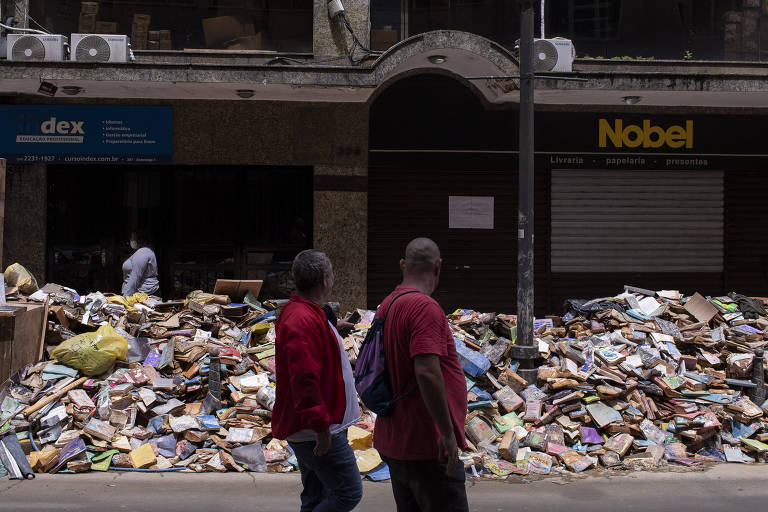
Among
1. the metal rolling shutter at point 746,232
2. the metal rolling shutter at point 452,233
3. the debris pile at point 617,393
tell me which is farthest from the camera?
the metal rolling shutter at point 746,232

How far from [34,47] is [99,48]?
0.95m

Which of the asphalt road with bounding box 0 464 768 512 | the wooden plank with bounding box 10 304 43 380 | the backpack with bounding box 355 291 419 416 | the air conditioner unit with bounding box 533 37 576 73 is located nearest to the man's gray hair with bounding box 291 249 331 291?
the backpack with bounding box 355 291 419 416

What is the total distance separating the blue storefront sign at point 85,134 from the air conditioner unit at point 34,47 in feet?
3.48

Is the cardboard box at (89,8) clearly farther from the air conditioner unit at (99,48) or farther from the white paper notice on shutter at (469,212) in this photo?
A: the white paper notice on shutter at (469,212)

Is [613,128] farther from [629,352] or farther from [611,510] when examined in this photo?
[611,510]

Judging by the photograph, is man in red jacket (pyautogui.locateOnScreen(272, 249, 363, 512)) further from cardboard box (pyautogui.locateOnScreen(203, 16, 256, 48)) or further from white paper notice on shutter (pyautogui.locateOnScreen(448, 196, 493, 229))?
cardboard box (pyautogui.locateOnScreen(203, 16, 256, 48))

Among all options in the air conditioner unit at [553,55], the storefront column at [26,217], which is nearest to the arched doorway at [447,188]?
the air conditioner unit at [553,55]

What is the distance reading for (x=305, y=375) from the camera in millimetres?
3453

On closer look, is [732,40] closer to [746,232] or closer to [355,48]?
[746,232]

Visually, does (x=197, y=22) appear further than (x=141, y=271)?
Yes

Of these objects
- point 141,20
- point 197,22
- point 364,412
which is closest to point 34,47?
point 141,20

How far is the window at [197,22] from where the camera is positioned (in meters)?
12.7

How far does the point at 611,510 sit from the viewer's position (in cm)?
549

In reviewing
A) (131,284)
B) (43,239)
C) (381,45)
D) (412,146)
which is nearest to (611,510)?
(131,284)
